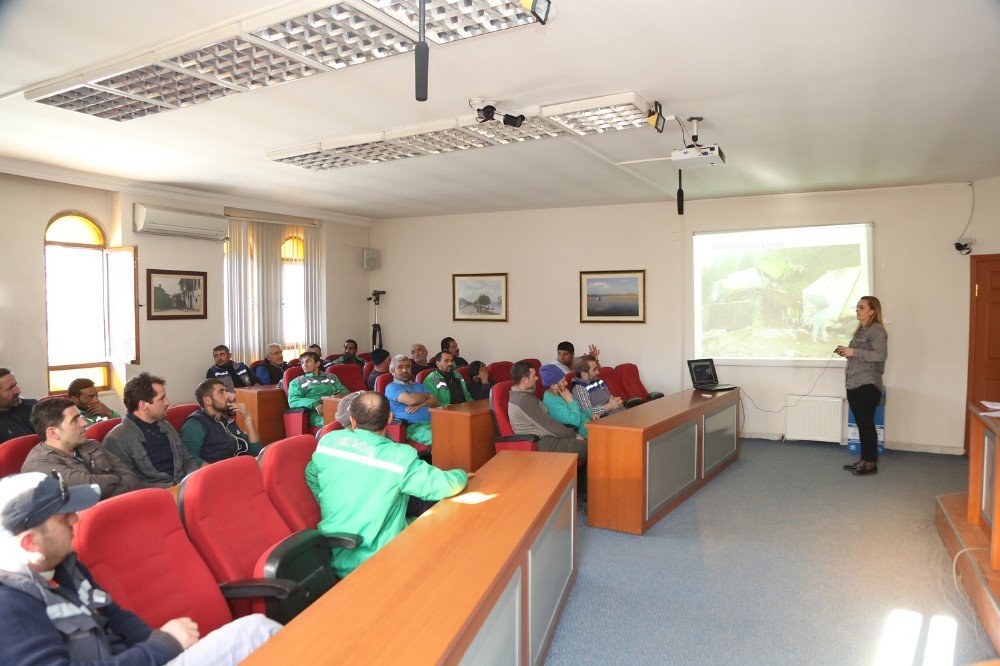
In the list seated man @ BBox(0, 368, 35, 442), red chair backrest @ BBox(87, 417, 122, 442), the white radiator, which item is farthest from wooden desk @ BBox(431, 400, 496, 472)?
A: the white radiator

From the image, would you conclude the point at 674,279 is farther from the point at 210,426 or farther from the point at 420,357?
the point at 210,426

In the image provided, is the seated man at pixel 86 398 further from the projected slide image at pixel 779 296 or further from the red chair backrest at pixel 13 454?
the projected slide image at pixel 779 296

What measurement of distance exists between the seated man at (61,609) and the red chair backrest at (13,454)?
6.37 ft

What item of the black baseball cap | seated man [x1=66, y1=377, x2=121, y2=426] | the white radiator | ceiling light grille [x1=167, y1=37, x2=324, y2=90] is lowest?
the white radiator

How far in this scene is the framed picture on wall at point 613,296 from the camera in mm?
7949

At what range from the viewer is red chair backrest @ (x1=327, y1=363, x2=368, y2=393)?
708 centimetres

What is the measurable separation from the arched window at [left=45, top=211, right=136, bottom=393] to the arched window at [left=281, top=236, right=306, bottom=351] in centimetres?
212

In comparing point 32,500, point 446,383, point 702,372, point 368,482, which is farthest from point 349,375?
point 32,500

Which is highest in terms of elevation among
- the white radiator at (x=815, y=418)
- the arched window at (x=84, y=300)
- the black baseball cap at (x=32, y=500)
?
the arched window at (x=84, y=300)

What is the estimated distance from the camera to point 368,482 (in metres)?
2.59

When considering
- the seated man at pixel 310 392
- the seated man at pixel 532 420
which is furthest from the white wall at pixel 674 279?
the seated man at pixel 532 420

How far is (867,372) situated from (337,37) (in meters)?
5.49

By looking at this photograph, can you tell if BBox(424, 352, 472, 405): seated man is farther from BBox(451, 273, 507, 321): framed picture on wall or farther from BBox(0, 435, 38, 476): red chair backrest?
BBox(0, 435, 38, 476): red chair backrest

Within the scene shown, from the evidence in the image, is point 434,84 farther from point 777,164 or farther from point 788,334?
point 788,334
